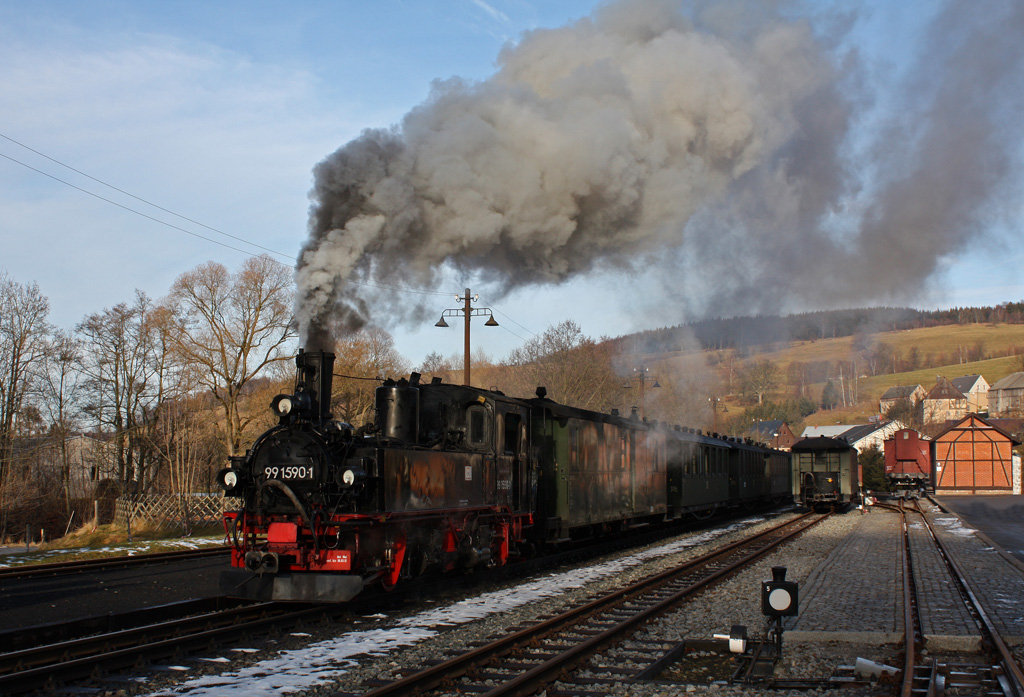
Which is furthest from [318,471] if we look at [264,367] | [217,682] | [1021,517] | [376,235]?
[1021,517]

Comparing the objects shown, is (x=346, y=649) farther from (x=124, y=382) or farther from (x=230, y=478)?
(x=124, y=382)

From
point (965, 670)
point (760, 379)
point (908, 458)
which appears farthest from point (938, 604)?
point (760, 379)

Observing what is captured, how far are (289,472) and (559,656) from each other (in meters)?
3.75

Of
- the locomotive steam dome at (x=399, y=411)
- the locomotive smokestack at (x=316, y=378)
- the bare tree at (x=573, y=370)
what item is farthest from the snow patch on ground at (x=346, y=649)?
the bare tree at (x=573, y=370)

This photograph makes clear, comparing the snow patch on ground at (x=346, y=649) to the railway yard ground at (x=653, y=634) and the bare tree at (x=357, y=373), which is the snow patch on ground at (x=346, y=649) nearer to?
the railway yard ground at (x=653, y=634)

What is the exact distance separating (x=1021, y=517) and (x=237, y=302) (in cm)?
3040

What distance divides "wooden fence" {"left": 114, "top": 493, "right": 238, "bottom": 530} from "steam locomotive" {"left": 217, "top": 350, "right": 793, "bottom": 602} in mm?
11858

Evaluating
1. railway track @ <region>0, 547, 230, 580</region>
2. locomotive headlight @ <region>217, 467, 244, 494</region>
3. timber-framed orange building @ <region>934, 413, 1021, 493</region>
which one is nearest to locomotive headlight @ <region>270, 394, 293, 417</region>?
locomotive headlight @ <region>217, 467, 244, 494</region>

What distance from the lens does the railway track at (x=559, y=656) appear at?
20.0 ft

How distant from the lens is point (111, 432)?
34250 mm

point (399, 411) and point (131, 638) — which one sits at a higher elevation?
point (399, 411)

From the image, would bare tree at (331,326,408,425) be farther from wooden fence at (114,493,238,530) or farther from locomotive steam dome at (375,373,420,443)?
locomotive steam dome at (375,373,420,443)

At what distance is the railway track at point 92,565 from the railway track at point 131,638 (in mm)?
4661

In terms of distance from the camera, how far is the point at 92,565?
13422 millimetres
